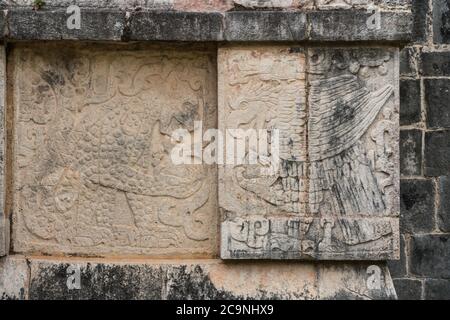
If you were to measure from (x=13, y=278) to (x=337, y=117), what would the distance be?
2.29 meters

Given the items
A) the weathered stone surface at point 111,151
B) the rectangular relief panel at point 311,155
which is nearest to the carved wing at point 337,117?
the rectangular relief panel at point 311,155

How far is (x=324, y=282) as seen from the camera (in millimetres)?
4371

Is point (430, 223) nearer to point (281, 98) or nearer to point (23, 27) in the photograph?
point (281, 98)

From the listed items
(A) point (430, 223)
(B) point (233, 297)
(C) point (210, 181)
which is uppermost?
(C) point (210, 181)

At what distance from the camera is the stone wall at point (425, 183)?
5.69 meters

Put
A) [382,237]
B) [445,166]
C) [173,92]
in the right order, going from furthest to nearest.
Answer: [445,166] → [173,92] → [382,237]

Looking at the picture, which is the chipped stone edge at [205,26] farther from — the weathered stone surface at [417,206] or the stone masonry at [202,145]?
the weathered stone surface at [417,206]

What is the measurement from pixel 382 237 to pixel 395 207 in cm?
20

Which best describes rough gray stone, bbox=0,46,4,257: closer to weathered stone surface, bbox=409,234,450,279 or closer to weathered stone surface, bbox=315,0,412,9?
weathered stone surface, bbox=315,0,412,9

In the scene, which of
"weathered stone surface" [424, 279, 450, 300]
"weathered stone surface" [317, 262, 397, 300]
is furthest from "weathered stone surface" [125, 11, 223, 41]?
"weathered stone surface" [424, 279, 450, 300]

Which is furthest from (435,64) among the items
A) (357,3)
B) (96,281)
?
(96,281)

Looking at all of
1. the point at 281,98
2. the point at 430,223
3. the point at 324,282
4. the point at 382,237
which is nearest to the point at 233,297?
the point at 324,282

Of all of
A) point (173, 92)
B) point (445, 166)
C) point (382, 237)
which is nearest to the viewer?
A: point (382, 237)

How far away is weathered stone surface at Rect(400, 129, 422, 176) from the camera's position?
5711 mm
